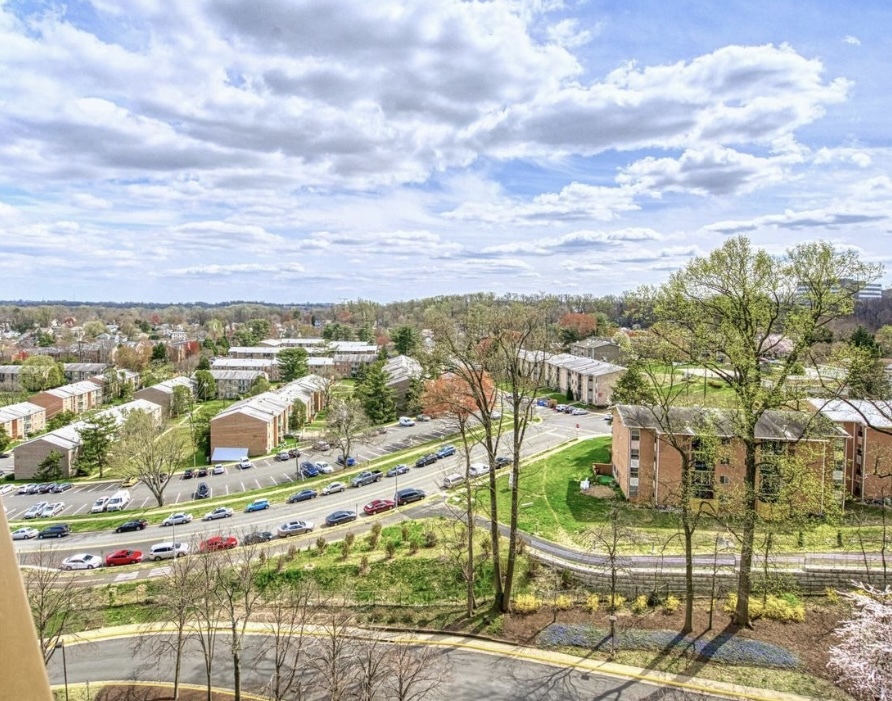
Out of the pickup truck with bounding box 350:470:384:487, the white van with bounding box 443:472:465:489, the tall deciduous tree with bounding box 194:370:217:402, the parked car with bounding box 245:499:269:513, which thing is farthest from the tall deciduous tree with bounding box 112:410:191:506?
the tall deciduous tree with bounding box 194:370:217:402

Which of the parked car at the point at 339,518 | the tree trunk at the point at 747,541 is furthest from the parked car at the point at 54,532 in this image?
the tree trunk at the point at 747,541

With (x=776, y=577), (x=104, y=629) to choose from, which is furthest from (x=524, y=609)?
(x=104, y=629)

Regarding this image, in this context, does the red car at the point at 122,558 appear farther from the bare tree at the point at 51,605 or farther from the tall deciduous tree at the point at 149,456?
the tall deciduous tree at the point at 149,456

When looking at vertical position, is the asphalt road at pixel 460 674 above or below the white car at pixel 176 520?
above

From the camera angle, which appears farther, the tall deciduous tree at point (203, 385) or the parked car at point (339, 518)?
the tall deciduous tree at point (203, 385)

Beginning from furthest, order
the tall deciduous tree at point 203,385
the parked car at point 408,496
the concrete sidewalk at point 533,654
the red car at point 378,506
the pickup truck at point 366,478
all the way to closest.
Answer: the tall deciduous tree at point 203,385 → the pickup truck at point 366,478 → the parked car at point 408,496 → the red car at point 378,506 → the concrete sidewalk at point 533,654

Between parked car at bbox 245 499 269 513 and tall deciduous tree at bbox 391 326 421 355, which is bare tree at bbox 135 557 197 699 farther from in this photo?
tall deciduous tree at bbox 391 326 421 355

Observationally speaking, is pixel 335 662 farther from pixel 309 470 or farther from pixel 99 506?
pixel 99 506

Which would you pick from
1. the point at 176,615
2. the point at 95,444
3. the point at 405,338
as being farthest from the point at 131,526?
the point at 405,338
